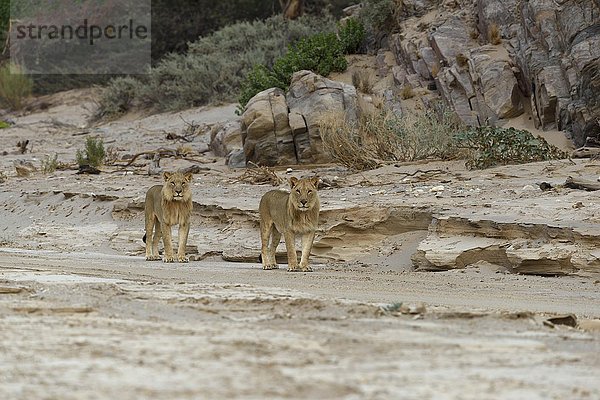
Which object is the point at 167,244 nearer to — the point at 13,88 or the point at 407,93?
the point at 407,93

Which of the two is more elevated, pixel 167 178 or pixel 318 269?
pixel 167 178

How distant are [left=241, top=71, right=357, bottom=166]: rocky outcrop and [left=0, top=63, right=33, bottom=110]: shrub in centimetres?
2116

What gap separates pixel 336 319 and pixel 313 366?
1.66 metres

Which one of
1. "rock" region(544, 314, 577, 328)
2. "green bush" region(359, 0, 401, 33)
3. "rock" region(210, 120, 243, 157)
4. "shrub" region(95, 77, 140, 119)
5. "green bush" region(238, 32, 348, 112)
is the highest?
"green bush" region(359, 0, 401, 33)

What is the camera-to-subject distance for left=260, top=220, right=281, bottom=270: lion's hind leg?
1341 cm

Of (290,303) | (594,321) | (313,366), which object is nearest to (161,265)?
(290,303)

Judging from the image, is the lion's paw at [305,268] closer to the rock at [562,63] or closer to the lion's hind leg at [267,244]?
the lion's hind leg at [267,244]

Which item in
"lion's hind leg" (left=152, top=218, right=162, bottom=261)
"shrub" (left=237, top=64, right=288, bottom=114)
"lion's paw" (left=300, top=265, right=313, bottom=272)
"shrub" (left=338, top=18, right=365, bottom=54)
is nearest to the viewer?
"lion's paw" (left=300, top=265, right=313, bottom=272)

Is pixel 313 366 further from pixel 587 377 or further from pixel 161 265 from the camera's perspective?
pixel 161 265

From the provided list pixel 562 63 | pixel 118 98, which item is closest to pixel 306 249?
pixel 562 63

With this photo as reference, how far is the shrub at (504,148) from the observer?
17.8 m

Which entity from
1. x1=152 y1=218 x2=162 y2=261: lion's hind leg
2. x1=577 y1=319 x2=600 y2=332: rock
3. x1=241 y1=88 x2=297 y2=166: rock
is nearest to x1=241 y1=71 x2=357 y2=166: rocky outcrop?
x1=241 y1=88 x2=297 y2=166: rock

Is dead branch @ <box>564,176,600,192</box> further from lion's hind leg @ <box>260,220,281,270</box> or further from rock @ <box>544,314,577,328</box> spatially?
rock @ <box>544,314,577,328</box>

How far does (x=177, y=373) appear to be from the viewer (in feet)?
18.1
